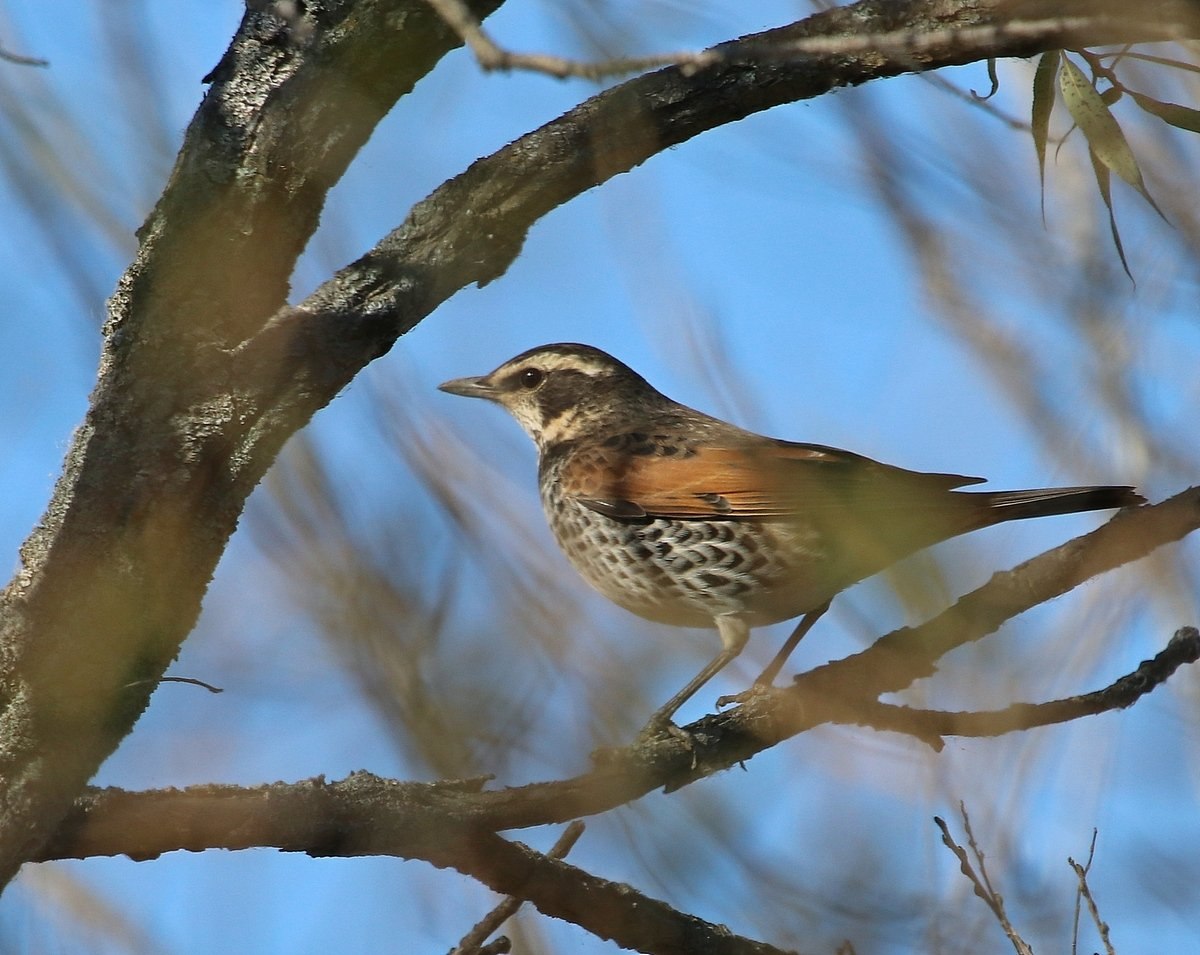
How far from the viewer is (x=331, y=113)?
326 centimetres

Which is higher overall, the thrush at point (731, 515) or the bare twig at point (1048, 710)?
the thrush at point (731, 515)

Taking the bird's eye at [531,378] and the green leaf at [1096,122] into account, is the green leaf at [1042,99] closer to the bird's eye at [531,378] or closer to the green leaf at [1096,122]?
the green leaf at [1096,122]

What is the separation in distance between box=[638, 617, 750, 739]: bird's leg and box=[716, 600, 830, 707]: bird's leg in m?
0.13

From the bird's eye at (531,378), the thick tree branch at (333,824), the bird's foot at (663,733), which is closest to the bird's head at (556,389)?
the bird's eye at (531,378)

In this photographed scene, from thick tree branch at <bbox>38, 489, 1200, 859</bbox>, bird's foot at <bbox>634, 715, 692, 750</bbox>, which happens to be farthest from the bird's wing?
thick tree branch at <bbox>38, 489, 1200, 859</bbox>

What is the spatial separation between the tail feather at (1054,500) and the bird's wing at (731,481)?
36cm

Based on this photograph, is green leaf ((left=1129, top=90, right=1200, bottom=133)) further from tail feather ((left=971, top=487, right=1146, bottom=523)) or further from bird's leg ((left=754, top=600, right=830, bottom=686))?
bird's leg ((left=754, top=600, right=830, bottom=686))

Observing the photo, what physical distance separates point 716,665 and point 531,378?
4161mm

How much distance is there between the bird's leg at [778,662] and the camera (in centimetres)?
448

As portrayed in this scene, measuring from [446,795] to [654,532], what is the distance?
125 inches

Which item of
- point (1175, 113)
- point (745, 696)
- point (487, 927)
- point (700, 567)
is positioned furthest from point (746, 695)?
point (1175, 113)

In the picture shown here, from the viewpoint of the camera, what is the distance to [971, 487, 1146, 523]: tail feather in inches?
170

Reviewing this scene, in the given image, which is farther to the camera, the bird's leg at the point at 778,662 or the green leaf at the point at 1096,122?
the bird's leg at the point at 778,662

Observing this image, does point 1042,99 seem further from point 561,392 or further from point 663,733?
point 561,392
